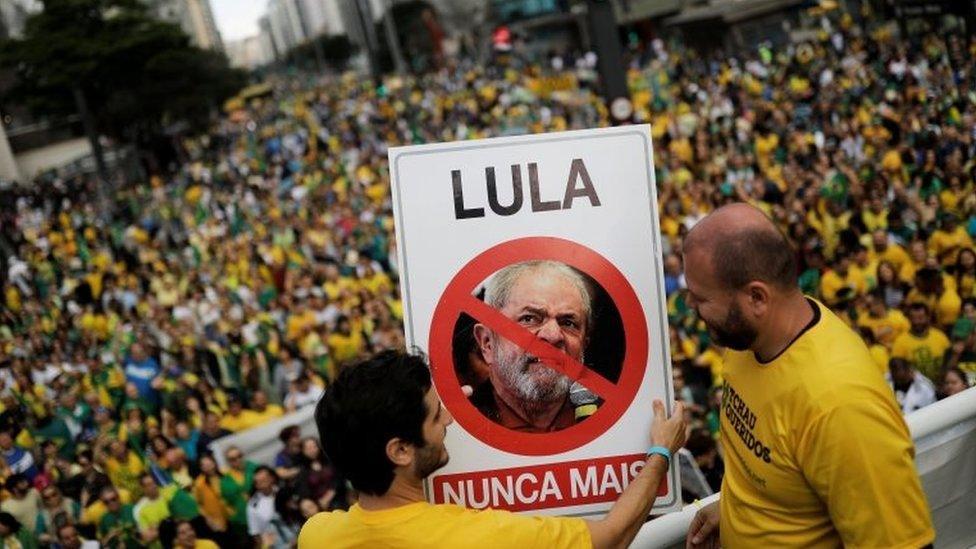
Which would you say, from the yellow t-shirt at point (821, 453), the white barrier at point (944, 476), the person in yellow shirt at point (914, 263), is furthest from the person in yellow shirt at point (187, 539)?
the person in yellow shirt at point (914, 263)

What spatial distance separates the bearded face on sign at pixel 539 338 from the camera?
7.61 feet

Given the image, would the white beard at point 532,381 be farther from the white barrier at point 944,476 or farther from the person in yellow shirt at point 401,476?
the white barrier at point 944,476

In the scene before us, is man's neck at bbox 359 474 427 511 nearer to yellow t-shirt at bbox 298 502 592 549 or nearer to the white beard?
yellow t-shirt at bbox 298 502 592 549

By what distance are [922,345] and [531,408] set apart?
5.00m

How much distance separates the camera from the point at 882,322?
6699 millimetres

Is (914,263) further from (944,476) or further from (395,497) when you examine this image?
(395,497)

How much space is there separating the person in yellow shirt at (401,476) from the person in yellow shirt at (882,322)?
16.5ft

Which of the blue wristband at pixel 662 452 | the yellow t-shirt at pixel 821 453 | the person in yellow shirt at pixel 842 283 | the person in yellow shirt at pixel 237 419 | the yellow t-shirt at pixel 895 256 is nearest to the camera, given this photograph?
the yellow t-shirt at pixel 821 453

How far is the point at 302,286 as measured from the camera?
12.3m

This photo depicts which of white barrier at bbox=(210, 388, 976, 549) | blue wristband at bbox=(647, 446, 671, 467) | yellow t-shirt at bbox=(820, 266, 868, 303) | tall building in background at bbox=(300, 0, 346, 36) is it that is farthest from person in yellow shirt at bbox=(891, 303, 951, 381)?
tall building in background at bbox=(300, 0, 346, 36)

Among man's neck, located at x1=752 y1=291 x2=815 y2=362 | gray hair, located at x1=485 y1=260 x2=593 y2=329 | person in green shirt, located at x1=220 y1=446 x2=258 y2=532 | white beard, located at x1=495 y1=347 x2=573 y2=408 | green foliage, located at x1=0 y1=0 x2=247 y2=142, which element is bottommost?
person in green shirt, located at x1=220 y1=446 x2=258 y2=532

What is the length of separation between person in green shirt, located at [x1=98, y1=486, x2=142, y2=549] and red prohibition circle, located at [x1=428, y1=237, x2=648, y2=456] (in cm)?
528

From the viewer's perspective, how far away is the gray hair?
7.61 ft

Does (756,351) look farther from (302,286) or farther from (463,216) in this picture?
(302,286)
